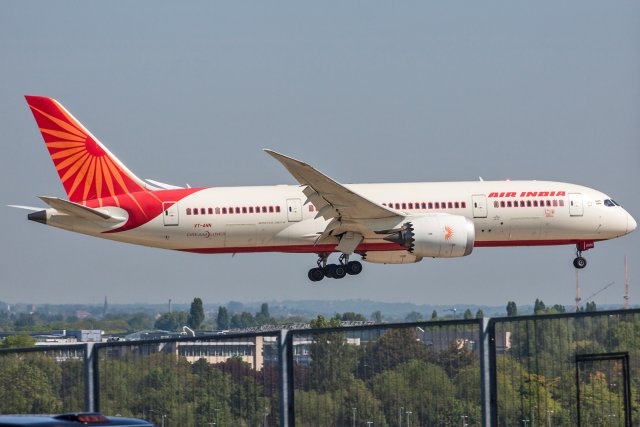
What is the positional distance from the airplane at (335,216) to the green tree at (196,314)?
6919cm

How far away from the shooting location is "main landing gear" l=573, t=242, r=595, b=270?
219ft

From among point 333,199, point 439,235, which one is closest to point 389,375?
point 439,235

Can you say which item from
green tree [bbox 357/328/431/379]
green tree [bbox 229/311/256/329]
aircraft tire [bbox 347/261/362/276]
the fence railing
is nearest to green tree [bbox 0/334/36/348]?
aircraft tire [bbox 347/261/362/276]

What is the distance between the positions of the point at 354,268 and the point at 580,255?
11836 millimetres

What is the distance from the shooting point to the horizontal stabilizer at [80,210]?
61.2m

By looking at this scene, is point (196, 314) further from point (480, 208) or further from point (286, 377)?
point (286, 377)

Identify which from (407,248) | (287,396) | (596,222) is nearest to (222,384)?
(287,396)

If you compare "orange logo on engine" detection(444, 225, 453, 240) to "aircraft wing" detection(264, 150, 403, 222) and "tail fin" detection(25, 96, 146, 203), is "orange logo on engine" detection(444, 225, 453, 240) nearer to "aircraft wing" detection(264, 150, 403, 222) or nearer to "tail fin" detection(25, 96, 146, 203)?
"aircraft wing" detection(264, 150, 403, 222)

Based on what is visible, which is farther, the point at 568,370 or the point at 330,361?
the point at 330,361

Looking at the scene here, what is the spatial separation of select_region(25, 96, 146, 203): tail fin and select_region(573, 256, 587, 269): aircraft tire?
2258cm

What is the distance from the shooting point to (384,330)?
23016 mm

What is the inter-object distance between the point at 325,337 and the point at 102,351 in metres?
4.98

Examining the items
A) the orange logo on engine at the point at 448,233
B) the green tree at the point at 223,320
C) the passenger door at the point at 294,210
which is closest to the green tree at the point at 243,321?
the green tree at the point at 223,320

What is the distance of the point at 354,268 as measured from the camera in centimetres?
6606
